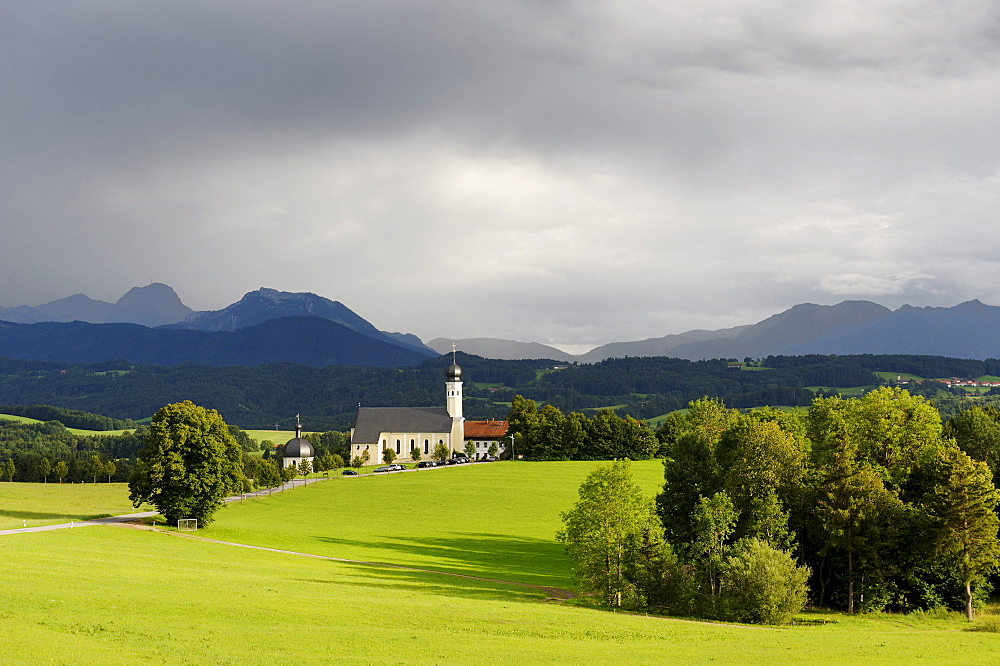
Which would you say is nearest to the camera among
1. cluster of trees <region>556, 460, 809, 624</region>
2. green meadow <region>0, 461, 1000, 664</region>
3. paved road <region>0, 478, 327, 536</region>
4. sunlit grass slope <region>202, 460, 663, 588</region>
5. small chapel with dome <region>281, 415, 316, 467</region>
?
green meadow <region>0, 461, 1000, 664</region>

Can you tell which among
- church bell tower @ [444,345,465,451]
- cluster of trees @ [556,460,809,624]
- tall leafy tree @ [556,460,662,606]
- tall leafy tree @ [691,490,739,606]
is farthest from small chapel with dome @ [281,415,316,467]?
tall leafy tree @ [691,490,739,606]

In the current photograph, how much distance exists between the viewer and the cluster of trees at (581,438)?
144 metres

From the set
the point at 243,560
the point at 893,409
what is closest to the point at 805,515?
the point at 893,409

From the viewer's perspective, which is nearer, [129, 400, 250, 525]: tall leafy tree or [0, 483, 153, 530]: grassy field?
[0, 483, 153, 530]: grassy field

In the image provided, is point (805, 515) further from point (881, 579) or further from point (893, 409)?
point (893, 409)

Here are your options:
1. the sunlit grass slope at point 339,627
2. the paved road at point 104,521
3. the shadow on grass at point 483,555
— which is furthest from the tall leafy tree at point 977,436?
the paved road at point 104,521

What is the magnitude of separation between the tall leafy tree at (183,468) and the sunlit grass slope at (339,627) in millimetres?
21078

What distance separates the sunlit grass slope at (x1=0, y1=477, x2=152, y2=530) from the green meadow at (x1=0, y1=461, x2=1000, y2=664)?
10.5 m

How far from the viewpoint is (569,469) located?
126 metres

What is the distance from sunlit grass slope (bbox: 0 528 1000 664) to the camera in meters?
27.0

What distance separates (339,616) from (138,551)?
84.9 ft

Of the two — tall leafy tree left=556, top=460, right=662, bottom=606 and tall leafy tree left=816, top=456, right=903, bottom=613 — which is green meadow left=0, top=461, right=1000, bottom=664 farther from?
tall leafy tree left=816, top=456, right=903, bottom=613

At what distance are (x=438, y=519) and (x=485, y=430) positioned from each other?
82.2m

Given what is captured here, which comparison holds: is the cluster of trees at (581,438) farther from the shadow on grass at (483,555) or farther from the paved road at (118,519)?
the shadow on grass at (483,555)
